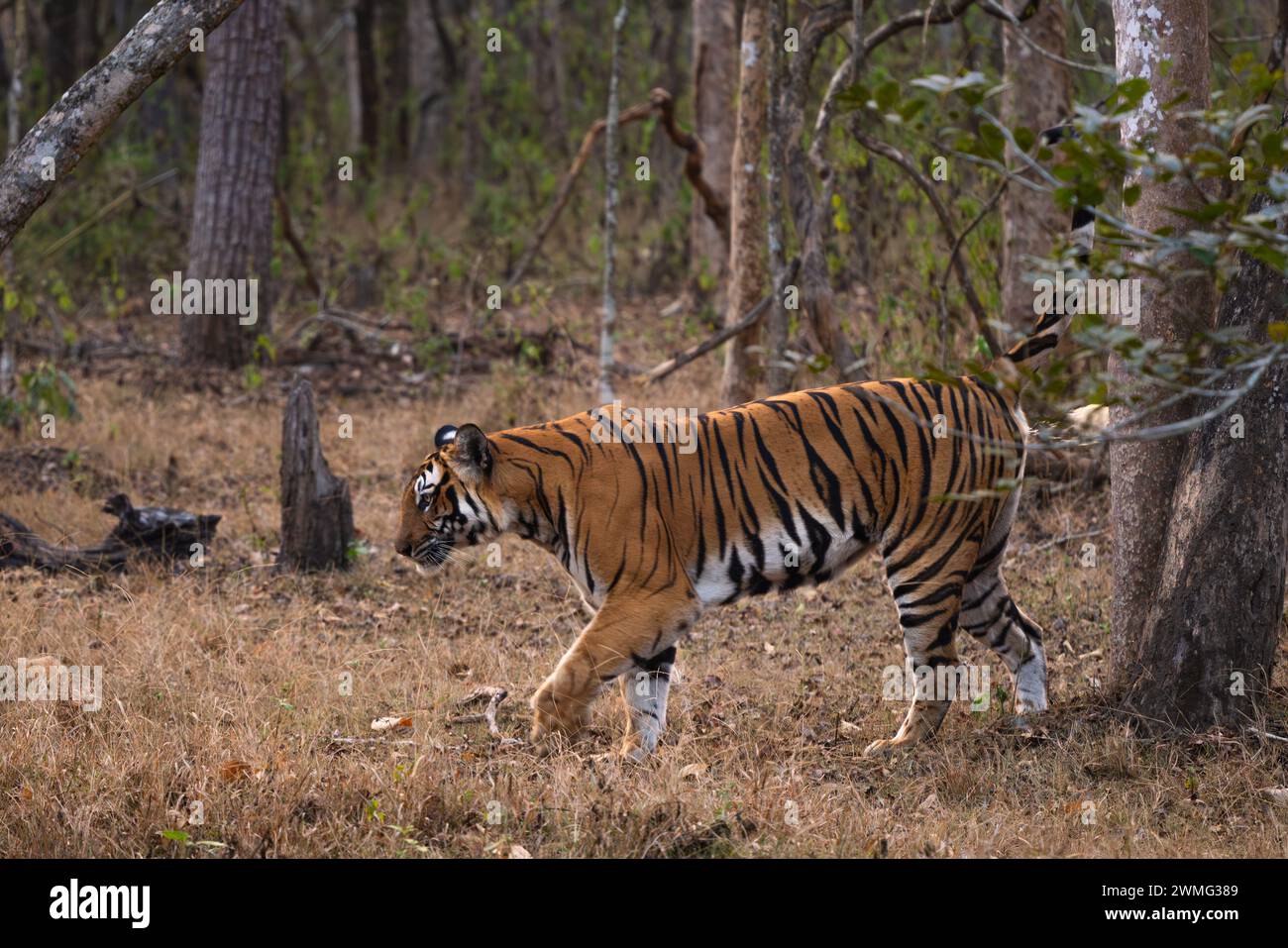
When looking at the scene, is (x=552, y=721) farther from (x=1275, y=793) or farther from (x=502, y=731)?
(x=1275, y=793)

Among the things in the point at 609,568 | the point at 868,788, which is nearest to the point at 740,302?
the point at 609,568

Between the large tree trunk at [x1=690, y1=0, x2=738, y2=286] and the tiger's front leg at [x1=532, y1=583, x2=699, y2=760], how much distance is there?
8.11 m

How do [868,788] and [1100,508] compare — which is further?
[1100,508]

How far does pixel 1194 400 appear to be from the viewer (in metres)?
5.39

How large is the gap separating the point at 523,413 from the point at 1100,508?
13.8 ft

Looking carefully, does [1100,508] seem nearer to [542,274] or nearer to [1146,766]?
[1146,766]

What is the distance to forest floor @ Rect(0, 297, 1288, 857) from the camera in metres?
4.54

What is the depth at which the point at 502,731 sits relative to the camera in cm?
562

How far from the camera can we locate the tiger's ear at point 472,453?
5527 millimetres

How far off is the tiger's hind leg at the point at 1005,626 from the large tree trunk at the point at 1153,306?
1.06 feet

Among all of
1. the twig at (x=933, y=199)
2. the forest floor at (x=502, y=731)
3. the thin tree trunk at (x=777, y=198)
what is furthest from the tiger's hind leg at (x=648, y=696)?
the thin tree trunk at (x=777, y=198)

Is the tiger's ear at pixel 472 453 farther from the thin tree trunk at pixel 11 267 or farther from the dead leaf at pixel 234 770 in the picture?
the thin tree trunk at pixel 11 267

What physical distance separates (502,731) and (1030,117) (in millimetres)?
5366

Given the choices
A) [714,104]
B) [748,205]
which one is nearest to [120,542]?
[748,205]
